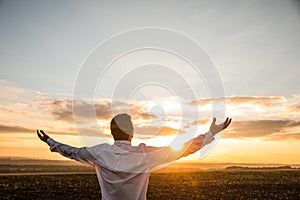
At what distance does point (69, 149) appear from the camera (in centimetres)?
311

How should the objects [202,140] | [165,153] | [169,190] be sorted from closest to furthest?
[165,153], [202,140], [169,190]

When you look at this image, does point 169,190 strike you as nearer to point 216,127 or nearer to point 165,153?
point 216,127

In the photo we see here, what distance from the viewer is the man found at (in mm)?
2824

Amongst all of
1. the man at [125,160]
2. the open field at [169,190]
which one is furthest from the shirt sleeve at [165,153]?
the open field at [169,190]

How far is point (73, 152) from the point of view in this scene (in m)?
3.06

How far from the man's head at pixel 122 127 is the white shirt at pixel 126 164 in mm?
43

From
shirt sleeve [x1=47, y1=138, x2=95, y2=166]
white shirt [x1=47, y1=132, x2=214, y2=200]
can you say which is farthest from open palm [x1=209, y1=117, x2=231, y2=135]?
shirt sleeve [x1=47, y1=138, x2=95, y2=166]

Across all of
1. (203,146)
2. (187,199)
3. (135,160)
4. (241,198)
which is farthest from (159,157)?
(241,198)

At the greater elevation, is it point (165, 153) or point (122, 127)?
point (122, 127)

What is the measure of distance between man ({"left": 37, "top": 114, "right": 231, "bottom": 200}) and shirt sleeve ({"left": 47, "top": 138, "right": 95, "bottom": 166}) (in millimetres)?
12

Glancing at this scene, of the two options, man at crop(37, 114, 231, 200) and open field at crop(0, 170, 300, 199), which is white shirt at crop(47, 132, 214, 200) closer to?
man at crop(37, 114, 231, 200)

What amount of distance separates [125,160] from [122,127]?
254 mm

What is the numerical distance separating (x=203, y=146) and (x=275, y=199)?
17.5 meters

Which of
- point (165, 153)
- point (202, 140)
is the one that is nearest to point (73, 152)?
point (165, 153)
